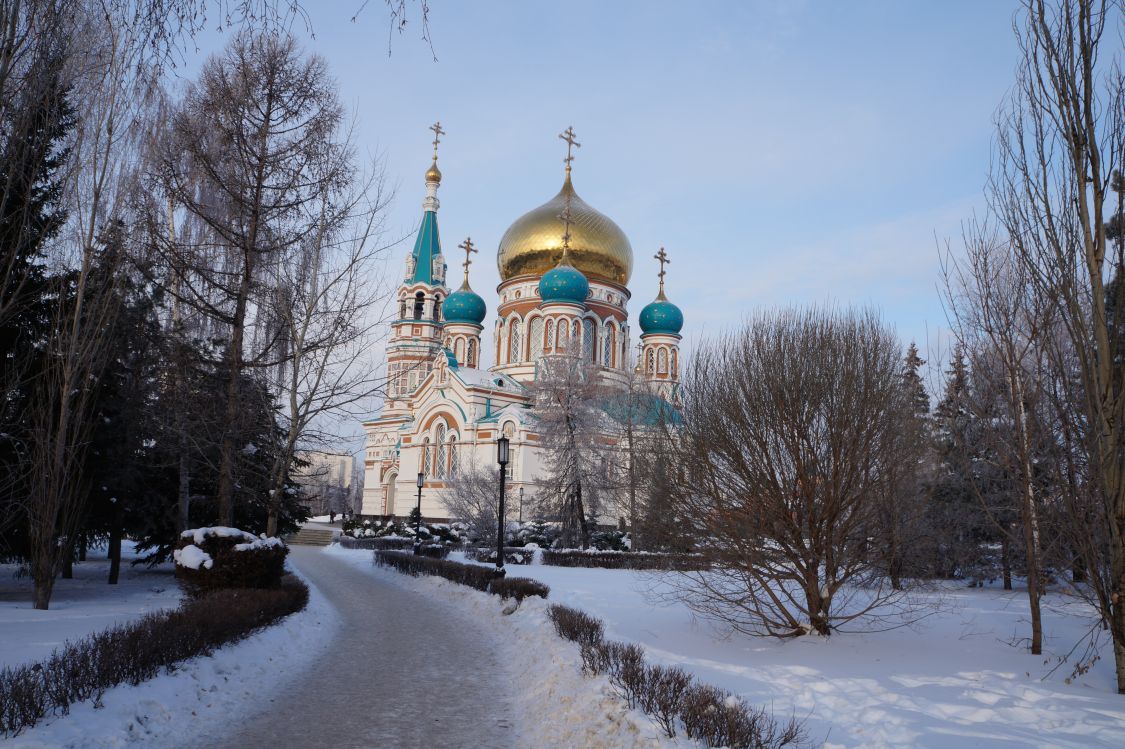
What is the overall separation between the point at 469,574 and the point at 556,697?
29.6 feet

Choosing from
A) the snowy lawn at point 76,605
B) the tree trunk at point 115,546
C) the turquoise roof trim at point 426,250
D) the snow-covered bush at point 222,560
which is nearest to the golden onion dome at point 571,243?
the turquoise roof trim at point 426,250

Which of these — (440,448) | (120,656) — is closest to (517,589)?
(120,656)

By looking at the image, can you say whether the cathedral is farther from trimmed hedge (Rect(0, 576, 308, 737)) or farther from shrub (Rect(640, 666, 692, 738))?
shrub (Rect(640, 666, 692, 738))

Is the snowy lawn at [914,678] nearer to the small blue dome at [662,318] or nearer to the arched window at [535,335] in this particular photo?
the arched window at [535,335]

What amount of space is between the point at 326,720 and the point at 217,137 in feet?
31.5

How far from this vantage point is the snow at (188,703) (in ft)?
15.3

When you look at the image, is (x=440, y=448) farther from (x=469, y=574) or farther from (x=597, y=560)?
(x=469, y=574)

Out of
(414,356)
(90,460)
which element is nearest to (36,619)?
(90,460)

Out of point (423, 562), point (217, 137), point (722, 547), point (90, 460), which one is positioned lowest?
point (423, 562)

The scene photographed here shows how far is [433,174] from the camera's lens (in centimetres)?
5188

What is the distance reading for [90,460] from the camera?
1268 centimetres

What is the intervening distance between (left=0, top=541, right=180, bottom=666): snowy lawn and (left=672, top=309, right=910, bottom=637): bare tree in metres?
7.00

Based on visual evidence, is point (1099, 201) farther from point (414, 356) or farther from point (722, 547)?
point (414, 356)

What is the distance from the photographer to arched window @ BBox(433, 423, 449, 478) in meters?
40.7
